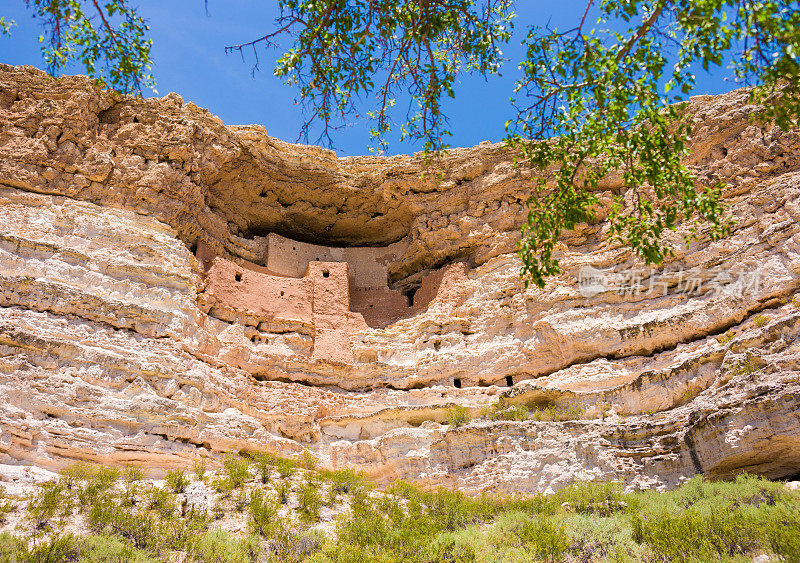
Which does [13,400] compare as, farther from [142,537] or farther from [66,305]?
[142,537]

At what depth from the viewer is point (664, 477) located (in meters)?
11.4

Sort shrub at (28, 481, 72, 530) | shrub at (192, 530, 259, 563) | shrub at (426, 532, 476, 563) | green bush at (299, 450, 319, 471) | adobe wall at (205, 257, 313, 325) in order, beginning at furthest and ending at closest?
adobe wall at (205, 257, 313, 325), green bush at (299, 450, 319, 471), shrub at (28, 481, 72, 530), shrub at (426, 532, 476, 563), shrub at (192, 530, 259, 563)

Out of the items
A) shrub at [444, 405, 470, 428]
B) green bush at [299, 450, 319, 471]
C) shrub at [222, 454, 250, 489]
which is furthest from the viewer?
shrub at [444, 405, 470, 428]

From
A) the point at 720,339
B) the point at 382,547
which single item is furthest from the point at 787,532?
the point at 720,339

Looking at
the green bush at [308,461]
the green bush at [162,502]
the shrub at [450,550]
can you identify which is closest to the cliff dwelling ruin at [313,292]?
the green bush at [308,461]

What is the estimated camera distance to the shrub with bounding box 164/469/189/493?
10836 mm

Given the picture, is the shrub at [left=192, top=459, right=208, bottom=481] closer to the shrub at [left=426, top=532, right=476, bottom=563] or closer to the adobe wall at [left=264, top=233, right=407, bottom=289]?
the shrub at [left=426, top=532, right=476, bottom=563]

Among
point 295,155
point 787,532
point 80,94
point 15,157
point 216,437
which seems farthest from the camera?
point 295,155

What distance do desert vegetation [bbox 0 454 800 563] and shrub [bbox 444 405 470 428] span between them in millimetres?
2347

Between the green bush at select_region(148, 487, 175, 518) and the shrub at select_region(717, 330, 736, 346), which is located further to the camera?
the shrub at select_region(717, 330, 736, 346)

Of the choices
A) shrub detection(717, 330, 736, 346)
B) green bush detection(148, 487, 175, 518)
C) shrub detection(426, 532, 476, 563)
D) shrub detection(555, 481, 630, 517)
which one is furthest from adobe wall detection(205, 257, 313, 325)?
shrub detection(717, 330, 736, 346)

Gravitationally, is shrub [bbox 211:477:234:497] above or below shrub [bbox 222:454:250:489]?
below

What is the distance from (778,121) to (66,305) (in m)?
12.6

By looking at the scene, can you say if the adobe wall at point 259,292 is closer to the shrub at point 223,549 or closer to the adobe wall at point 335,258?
the adobe wall at point 335,258
